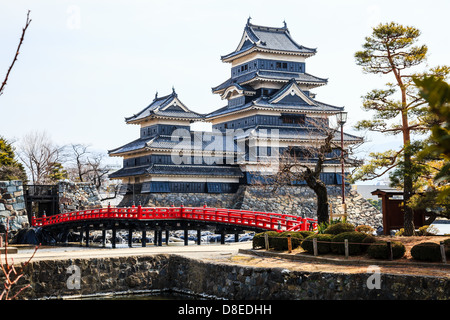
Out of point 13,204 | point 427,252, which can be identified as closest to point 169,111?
point 13,204

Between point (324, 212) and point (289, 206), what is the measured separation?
26738mm

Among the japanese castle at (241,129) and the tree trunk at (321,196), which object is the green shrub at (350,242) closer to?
the tree trunk at (321,196)

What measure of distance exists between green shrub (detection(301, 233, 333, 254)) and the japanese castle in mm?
30423

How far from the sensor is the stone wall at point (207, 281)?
15.6m

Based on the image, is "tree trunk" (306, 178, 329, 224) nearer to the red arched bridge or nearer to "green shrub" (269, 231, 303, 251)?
the red arched bridge

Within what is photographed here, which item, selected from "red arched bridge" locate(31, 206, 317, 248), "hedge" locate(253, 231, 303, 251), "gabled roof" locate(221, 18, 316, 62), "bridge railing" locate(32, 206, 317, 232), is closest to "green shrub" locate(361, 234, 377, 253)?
"hedge" locate(253, 231, 303, 251)

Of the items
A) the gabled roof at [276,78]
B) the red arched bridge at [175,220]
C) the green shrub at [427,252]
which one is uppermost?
the gabled roof at [276,78]

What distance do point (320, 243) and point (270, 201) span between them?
31.8 m

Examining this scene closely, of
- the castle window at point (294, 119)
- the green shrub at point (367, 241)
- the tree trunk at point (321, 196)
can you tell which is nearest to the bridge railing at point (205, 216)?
the tree trunk at point (321, 196)

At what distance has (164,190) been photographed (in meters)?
51.8

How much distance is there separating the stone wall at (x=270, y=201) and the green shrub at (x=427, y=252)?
109ft

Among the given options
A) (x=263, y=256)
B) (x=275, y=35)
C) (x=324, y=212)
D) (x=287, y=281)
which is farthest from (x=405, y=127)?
(x=275, y=35)

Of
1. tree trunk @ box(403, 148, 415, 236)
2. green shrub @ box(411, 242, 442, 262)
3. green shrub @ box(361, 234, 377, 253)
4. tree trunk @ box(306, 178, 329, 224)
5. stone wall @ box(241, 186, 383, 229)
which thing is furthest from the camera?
stone wall @ box(241, 186, 383, 229)

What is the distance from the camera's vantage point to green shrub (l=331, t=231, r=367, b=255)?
764 inches
